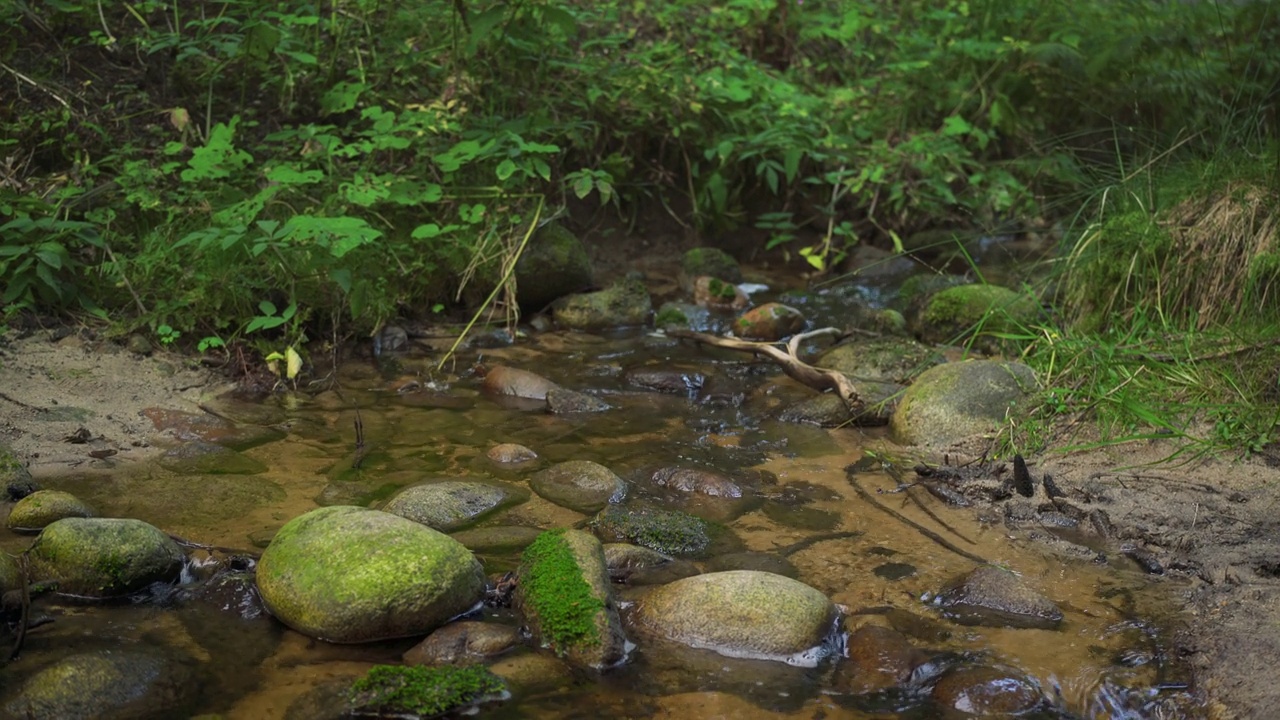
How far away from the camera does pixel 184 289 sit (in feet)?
17.2

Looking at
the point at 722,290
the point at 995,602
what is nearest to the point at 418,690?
the point at 995,602

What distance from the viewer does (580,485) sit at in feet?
13.4

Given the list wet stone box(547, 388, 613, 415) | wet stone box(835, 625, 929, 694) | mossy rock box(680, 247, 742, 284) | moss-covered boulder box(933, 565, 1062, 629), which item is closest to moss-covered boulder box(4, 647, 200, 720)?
wet stone box(835, 625, 929, 694)

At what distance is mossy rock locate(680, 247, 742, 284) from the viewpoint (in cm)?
715

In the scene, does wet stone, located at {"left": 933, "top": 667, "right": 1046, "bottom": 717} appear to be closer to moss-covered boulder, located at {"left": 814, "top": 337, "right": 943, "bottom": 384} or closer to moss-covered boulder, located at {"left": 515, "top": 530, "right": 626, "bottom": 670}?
moss-covered boulder, located at {"left": 515, "top": 530, "right": 626, "bottom": 670}

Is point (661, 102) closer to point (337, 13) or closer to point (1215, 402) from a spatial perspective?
point (337, 13)

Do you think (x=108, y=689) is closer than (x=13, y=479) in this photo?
Yes

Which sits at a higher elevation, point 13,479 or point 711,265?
point 13,479

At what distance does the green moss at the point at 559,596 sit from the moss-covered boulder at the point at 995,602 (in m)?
1.08

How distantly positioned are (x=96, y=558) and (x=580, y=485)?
5.39ft

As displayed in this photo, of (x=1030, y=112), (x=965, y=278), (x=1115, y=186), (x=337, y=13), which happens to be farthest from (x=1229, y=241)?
(x=337, y=13)

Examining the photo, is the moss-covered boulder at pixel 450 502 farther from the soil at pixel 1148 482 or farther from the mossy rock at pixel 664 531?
the soil at pixel 1148 482

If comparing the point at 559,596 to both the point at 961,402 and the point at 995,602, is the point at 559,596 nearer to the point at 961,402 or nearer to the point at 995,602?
the point at 995,602

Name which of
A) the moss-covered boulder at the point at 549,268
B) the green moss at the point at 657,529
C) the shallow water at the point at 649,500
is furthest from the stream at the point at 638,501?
the moss-covered boulder at the point at 549,268
